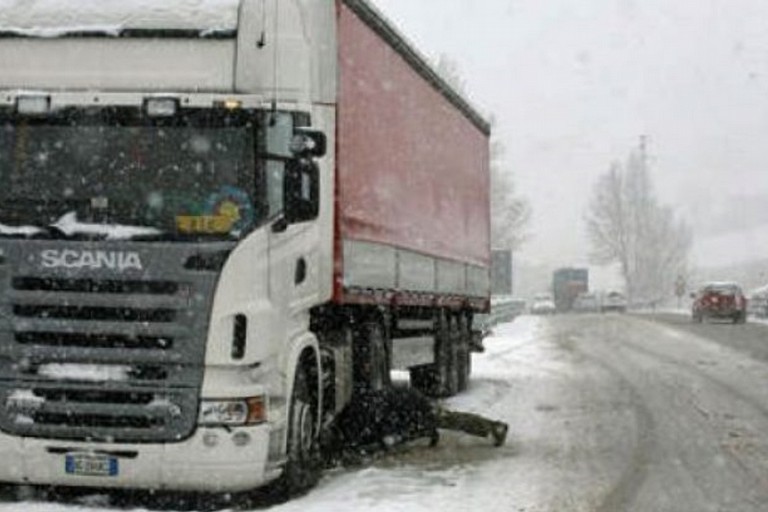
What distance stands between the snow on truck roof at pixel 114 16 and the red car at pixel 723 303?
1628 inches

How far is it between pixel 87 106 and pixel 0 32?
3.14ft

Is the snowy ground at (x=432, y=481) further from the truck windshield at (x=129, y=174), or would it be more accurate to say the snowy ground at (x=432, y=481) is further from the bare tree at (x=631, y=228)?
the bare tree at (x=631, y=228)

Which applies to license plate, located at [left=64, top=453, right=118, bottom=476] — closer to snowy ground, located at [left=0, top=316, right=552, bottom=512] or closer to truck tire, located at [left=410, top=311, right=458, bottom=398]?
snowy ground, located at [left=0, top=316, right=552, bottom=512]

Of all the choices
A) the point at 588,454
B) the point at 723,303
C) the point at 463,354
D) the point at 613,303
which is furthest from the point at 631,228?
the point at 588,454

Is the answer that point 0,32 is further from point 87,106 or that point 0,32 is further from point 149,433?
point 149,433

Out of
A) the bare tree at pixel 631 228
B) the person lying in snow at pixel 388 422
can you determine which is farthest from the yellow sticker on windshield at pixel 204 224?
the bare tree at pixel 631 228

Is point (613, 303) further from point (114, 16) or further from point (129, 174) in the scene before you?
point (129, 174)

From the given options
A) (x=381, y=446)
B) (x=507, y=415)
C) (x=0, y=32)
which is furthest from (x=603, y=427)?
(x=0, y=32)

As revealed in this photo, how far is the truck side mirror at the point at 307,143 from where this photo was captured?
377 inches

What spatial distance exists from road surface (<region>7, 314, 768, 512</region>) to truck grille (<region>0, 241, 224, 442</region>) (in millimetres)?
782

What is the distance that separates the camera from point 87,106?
9.61m

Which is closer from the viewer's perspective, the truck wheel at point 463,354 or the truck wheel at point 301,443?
the truck wheel at point 301,443

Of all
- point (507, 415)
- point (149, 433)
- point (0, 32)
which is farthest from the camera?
point (507, 415)

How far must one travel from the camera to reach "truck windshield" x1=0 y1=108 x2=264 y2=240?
9.45 metres
